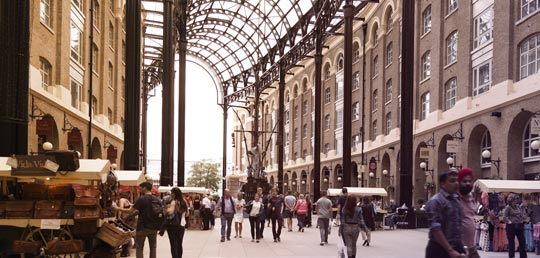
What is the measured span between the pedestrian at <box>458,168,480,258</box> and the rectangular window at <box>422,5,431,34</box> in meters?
30.2

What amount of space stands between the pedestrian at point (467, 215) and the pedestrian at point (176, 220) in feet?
20.6

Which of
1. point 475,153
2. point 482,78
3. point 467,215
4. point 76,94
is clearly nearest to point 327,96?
point 475,153

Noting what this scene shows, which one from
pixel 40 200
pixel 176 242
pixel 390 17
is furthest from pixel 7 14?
pixel 390 17

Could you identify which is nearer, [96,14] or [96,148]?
[96,14]

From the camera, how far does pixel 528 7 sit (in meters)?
24.5

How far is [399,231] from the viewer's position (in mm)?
24188

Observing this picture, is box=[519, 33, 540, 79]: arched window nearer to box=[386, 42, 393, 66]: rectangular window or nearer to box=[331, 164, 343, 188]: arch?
box=[386, 42, 393, 66]: rectangular window

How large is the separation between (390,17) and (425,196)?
13508 mm

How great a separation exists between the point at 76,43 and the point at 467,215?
25248 mm

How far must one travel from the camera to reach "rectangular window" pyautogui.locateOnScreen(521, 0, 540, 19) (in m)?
23.8

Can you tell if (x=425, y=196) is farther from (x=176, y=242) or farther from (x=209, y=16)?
(x=209, y=16)

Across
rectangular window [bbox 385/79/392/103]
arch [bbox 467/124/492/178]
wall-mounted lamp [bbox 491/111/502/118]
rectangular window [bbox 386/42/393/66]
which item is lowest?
arch [bbox 467/124/492/178]

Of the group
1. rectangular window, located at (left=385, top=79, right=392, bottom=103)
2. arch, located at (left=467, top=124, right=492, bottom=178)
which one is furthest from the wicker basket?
rectangular window, located at (left=385, top=79, right=392, bottom=103)

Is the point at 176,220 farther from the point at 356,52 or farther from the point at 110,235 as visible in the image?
the point at 356,52
